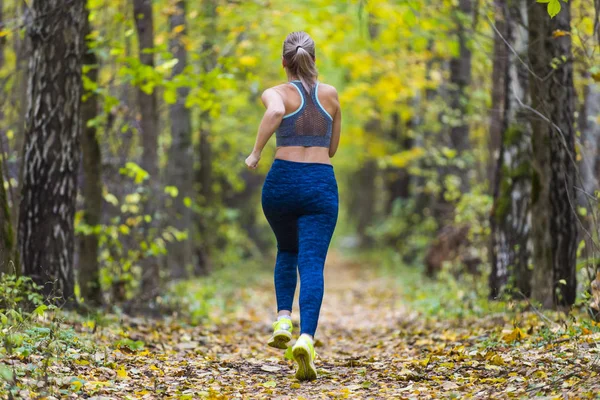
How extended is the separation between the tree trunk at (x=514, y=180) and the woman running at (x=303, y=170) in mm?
3755

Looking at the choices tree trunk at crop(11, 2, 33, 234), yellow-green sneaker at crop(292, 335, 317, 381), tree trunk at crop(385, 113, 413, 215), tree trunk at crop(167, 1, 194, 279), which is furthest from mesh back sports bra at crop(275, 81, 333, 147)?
tree trunk at crop(385, 113, 413, 215)

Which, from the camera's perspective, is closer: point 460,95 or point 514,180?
point 514,180

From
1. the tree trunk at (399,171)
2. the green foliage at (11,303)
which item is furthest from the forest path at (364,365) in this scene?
the tree trunk at (399,171)

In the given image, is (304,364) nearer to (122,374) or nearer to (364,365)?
(364,365)

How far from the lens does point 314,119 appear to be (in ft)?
17.3

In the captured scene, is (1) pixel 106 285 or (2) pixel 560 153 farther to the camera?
(1) pixel 106 285

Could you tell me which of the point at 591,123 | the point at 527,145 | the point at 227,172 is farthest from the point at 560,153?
the point at 227,172

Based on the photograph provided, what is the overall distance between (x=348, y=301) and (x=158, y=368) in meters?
9.26

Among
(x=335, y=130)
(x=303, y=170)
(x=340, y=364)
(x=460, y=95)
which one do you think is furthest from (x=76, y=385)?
(x=460, y=95)

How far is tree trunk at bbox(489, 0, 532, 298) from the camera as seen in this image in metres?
8.41

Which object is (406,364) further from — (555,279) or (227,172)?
(227,172)

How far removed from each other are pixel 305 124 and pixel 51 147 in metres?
3.09

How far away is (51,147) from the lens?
7.03m

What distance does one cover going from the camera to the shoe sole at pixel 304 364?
4816 millimetres
